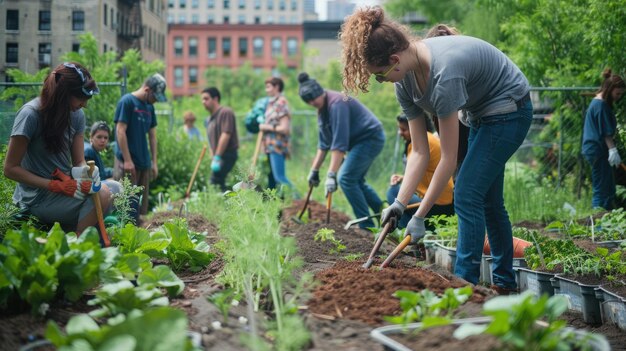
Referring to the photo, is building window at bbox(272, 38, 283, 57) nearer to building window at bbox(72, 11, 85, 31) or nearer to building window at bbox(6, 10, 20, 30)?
building window at bbox(72, 11, 85, 31)

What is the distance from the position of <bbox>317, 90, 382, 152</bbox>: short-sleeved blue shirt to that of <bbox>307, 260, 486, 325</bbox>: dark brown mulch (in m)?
4.01

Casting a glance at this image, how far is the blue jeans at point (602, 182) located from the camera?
29.5 ft

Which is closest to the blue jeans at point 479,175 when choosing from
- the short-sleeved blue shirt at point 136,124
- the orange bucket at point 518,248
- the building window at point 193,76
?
the orange bucket at point 518,248

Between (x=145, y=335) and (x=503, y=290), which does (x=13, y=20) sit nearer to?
(x=503, y=290)

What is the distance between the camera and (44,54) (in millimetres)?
7141

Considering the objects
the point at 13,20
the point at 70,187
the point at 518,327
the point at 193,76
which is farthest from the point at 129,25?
the point at 193,76

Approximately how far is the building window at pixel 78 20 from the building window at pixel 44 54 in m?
0.50

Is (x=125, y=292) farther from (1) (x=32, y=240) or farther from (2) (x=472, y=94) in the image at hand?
(2) (x=472, y=94)

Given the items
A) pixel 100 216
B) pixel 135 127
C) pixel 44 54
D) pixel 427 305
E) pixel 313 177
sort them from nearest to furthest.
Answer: pixel 427 305 → pixel 100 216 → pixel 44 54 → pixel 135 127 → pixel 313 177

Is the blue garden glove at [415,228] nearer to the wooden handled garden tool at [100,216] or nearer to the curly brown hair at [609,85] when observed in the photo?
the wooden handled garden tool at [100,216]

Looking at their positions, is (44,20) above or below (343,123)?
above

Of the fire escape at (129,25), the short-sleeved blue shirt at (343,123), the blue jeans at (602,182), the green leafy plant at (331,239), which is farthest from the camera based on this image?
the fire escape at (129,25)

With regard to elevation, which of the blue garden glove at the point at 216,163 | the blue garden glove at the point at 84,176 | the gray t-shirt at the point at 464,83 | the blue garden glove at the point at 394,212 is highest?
the gray t-shirt at the point at 464,83

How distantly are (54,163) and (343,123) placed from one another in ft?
12.0
